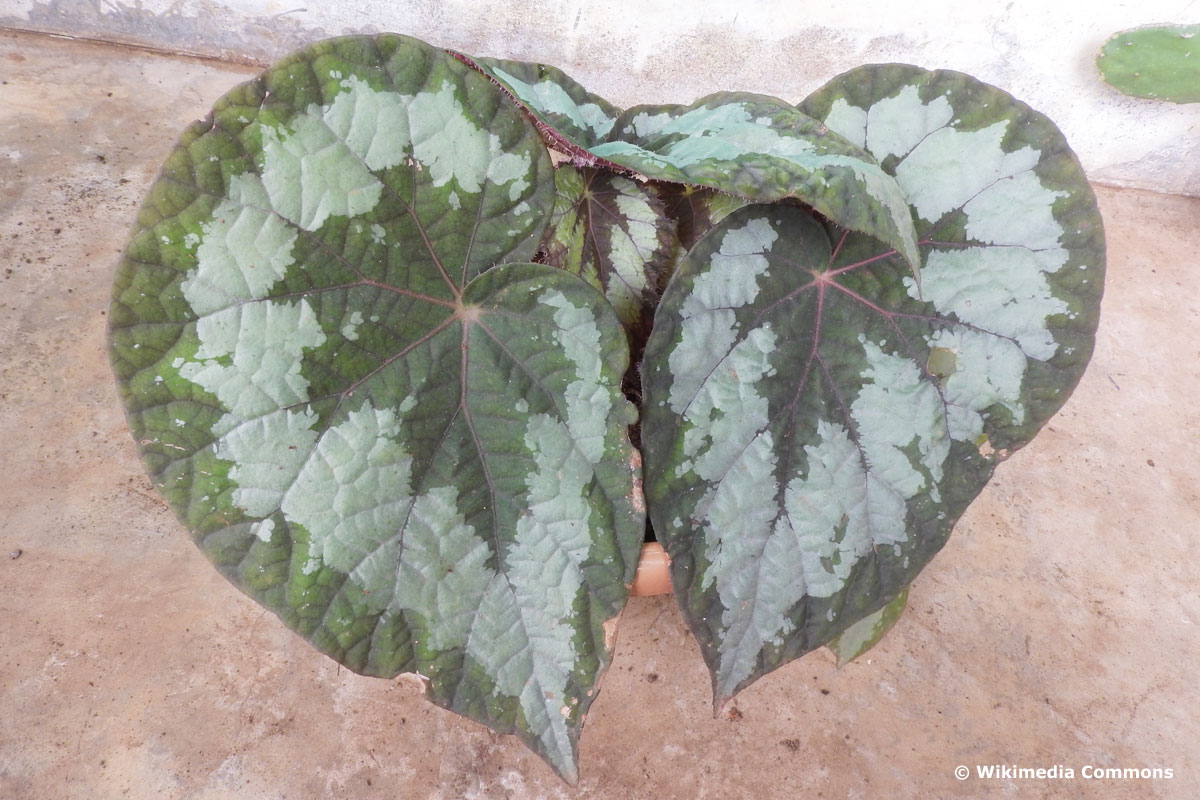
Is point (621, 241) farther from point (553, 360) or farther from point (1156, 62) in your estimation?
point (1156, 62)

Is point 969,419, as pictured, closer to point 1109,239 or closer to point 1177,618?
point 1177,618

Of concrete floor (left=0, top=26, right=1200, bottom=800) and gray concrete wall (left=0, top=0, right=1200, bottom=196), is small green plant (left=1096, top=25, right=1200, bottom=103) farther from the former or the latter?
concrete floor (left=0, top=26, right=1200, bottom=800)

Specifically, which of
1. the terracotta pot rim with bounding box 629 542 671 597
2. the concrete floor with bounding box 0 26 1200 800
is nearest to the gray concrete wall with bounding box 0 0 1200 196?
the concrete floor with bounding box 0 26 1200 800

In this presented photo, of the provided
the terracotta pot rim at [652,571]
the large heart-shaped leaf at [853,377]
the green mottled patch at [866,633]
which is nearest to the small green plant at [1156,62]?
the large heart-shaped leaf at [853,377]

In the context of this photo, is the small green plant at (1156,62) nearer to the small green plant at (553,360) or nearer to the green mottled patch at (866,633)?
the small green plant at (553,360)

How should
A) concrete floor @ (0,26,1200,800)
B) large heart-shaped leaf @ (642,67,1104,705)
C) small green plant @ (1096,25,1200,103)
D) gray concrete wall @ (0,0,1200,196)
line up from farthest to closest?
gray concrete wall @ (0,0,1200,196)
small green plant @ (1096,25,1200,103)
concrete floor @ (0,26,1200,800)
large heart-shaped leaf @ (642,67,1104,705)

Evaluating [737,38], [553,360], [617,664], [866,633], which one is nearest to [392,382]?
[553,360]
